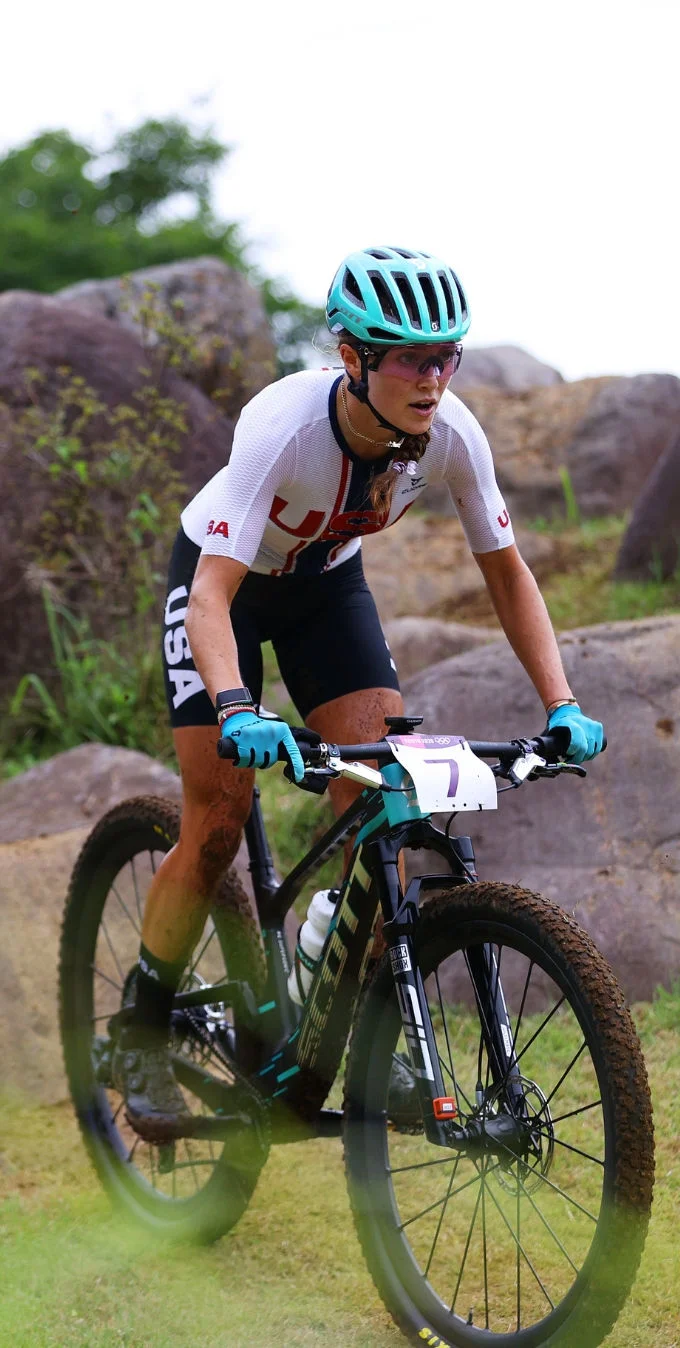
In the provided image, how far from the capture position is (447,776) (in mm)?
2842

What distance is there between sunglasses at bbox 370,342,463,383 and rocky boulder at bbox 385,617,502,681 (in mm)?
4364

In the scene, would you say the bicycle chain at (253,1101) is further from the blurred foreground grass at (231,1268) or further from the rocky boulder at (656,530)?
the rocky boulder at (656,530)

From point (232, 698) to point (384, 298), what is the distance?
35.7 inches

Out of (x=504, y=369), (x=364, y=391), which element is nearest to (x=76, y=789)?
(x=364, y=391)

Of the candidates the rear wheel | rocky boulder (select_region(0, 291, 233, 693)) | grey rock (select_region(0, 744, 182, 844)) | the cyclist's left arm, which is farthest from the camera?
rocky boulder (select_region(0, 291, 233, 693))

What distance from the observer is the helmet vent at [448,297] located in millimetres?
3059

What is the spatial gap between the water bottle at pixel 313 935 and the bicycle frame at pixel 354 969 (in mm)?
76

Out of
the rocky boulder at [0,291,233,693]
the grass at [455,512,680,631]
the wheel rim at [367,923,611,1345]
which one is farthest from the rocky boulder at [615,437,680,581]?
the wheel rim at [367,923,611,1345]

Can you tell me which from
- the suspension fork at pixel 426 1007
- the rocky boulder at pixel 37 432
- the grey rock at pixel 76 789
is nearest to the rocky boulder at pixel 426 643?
the rocky boulder at pixel 37 432

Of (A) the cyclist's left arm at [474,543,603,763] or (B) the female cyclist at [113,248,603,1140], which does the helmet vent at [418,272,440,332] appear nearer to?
(B) the female cyclist at [113,248,603,1140]

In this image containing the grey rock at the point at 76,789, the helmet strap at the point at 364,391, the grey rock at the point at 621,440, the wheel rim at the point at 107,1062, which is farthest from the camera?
the grey rock at the point at 621,440

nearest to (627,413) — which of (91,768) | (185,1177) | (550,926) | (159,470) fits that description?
(159,470)

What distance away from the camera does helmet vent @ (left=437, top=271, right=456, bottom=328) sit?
120 inches

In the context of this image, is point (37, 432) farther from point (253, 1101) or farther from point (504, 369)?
point (504, 369)
